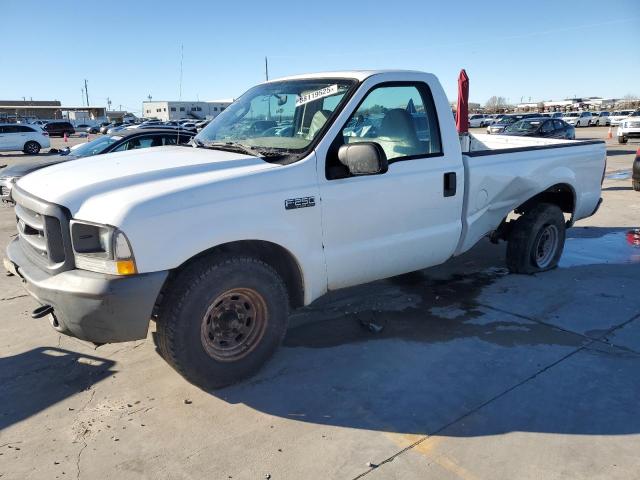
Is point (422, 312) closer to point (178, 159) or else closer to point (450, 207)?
point (450, 207)

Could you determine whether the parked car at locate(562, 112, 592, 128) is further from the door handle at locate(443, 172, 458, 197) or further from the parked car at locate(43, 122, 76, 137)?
the door handle at locate(443, 172, 458, 197)

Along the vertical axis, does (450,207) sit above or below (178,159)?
below

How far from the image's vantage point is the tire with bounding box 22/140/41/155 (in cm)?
2778

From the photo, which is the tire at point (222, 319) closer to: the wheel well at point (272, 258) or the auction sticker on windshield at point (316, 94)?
the wheel well at point (272, 258)

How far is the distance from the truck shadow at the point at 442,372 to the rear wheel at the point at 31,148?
2787 cm

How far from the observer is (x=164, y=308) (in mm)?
3223

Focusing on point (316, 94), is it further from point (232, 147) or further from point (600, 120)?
point (600, 120)

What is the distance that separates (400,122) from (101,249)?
2546mm

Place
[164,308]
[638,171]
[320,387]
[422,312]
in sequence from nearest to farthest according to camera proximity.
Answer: [164,308]
[320,387]
[422,312]
[638,171]

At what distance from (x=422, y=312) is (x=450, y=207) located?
40.1 inches

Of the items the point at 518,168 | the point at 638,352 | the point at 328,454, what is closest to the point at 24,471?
the point at 328,454

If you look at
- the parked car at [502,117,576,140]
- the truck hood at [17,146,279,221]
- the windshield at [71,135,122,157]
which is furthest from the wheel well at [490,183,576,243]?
the parked car at [502,117,576,140]

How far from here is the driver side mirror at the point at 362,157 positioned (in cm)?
349

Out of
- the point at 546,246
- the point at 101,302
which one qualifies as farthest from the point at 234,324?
the point at 546,246
